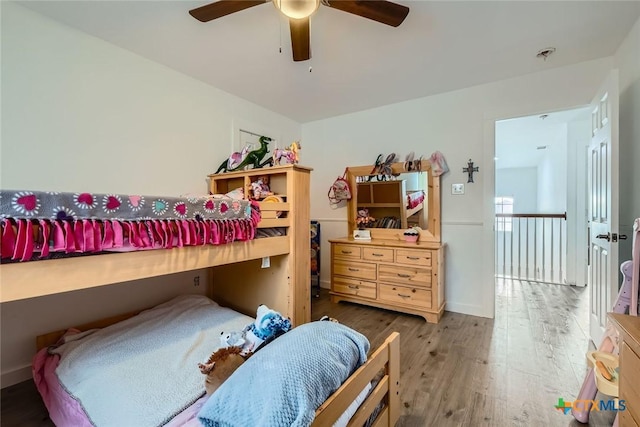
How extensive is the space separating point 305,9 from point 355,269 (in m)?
2.39

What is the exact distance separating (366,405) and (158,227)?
1.18 metres

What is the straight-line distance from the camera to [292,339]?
1.02 meters

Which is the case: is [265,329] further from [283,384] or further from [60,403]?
[60,403]

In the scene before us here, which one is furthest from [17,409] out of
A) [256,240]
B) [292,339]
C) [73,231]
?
[292,339]

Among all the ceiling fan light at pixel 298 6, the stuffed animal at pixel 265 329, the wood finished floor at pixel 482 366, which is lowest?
the wood finished floor at pixel 482 366

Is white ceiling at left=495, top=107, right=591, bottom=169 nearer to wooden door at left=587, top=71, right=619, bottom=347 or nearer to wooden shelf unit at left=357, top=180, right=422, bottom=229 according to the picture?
wooden door at left=587, top=71, right=619, bottom=347

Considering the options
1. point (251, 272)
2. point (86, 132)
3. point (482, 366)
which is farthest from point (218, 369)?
point (86, 132)

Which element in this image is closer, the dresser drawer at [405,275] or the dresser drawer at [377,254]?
the dresser drawer at [405,275]

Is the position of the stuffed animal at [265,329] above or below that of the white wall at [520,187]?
below

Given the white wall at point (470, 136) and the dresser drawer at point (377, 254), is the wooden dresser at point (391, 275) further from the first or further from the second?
the white wall at point (470, 136)

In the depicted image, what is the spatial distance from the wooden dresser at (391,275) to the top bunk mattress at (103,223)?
5.59ft

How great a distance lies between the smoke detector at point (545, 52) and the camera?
2.14 meters

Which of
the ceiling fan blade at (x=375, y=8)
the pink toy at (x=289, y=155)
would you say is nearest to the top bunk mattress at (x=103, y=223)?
the pink toy at (x=289, y=155)

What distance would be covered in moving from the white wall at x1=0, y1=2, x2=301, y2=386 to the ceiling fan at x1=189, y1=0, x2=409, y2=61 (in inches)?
41.7
